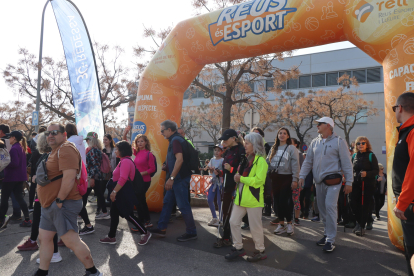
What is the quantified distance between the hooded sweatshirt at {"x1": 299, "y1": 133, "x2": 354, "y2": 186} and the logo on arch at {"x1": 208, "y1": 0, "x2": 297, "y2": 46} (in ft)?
8.36

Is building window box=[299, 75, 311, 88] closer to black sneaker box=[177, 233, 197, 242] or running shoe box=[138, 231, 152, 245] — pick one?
black sneaker box=[177, 233, 197, 242]

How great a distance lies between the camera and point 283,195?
5.81 metres

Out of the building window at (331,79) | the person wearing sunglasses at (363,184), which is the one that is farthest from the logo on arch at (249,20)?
the building window at (331,79)

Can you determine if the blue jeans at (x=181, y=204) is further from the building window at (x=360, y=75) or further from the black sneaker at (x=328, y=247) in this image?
the building window at (x=360, y=75)

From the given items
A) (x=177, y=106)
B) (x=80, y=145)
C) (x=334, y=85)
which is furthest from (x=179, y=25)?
(x=334, y=85)

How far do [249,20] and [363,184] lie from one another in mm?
3881

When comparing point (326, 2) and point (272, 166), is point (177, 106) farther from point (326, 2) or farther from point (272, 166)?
point (326, 2)

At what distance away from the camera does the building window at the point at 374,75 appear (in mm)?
30391

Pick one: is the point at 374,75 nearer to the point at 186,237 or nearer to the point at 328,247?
the point at 328,247

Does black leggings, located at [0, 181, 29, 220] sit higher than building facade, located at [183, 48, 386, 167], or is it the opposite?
building facade, located at [183, 48, 386, 167]

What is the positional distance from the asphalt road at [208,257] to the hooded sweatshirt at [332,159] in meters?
1.09

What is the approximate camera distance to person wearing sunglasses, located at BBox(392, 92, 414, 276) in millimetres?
2613

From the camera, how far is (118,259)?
4.38m

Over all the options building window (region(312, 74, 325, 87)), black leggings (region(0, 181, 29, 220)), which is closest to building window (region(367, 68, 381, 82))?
building window (region(312, 74, 325, 87))
